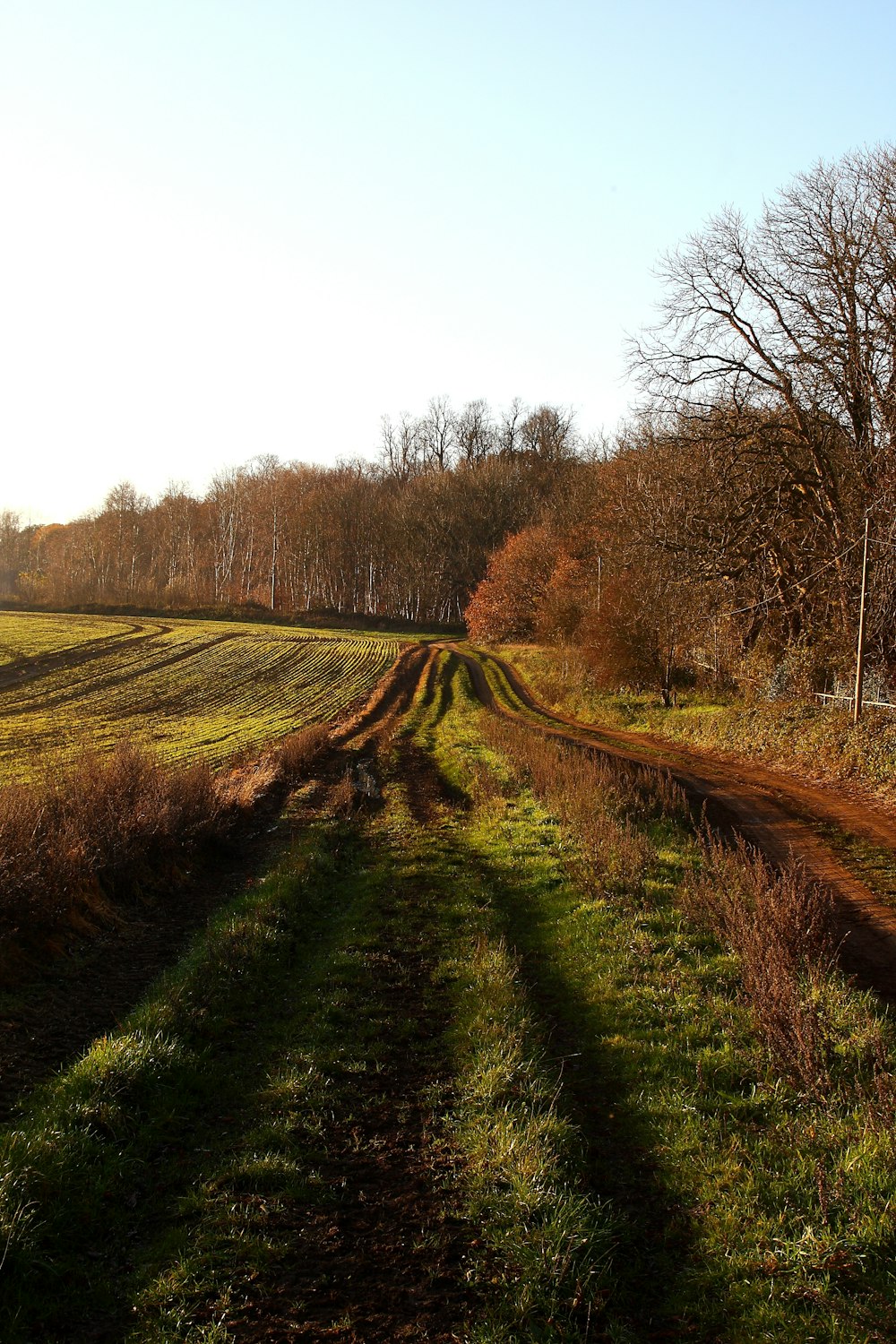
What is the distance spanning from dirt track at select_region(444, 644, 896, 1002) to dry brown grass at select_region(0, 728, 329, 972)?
926 centimetres

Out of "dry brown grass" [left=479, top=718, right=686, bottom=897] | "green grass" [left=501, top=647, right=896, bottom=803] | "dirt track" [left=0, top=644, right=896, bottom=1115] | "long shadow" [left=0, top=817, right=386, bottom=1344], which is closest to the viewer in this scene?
"long shadow" [left=0, top=817, right=386, bottom=1344]

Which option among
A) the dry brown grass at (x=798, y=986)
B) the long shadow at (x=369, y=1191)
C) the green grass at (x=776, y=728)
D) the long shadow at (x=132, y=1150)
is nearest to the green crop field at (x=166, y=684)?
the long shadow at (x=132, y=1150)

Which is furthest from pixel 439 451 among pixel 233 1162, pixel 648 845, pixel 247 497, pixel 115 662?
pixel 233 1162

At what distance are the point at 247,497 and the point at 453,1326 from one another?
95.7m

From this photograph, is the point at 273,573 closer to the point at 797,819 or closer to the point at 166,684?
the point at 166,684

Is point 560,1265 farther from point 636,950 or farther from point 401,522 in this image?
point 401,522

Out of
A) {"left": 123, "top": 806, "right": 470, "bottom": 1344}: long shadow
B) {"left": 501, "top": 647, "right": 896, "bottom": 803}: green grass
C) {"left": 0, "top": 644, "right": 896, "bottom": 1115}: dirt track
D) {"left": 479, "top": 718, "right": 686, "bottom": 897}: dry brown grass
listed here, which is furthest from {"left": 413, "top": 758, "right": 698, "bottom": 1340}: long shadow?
{"left": 501, "top": 647, "right": 896, "bottom": 803}: green grass

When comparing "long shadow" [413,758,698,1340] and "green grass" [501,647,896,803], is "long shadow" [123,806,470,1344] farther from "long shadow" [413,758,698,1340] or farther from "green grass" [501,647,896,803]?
"green grass" [501,647,896,803]

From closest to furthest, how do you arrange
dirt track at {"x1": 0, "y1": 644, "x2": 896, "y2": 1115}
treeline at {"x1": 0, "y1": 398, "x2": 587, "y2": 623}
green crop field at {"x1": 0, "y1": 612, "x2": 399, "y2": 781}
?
dirt track at {"x1": 0, "y1": 644, "x2": 896, "y2": 1115} < green crop field at {"x1": 0, "y1": 612, "x2": 399, "y2": 781} < treeline at {"x1": 0, "y1": 398, "x2": 587, "y2": 623}

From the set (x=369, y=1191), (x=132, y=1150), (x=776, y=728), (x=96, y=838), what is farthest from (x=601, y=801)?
(x=132, y=1150)

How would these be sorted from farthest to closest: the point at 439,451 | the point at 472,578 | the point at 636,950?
the point at 439,451, the point at 472,578, the point at 636,950

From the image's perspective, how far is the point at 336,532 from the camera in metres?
84.5

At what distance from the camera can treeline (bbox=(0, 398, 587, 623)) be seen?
261 ft

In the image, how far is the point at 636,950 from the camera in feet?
28.9
